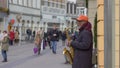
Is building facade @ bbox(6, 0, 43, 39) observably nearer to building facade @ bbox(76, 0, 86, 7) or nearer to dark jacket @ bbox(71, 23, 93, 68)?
building facade @ bbox(76, 0, 86, 7)

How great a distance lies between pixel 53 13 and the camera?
75.4m

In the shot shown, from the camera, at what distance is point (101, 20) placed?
236 inches

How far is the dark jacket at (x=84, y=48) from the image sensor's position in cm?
686

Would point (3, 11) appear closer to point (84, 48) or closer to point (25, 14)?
point (25, 14)

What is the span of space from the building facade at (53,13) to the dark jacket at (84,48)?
62.9 m

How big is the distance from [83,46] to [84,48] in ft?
0.16

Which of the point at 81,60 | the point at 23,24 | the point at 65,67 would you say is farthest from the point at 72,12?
the point at 81,60

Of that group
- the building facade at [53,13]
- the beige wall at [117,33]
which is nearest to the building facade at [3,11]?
the building facade at [53,13]

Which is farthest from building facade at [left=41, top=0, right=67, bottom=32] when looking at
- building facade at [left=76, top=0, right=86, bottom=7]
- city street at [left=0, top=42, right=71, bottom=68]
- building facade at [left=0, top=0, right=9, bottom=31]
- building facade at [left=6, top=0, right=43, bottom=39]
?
building facade at [left=76, top=0, right=86, bottom=7]

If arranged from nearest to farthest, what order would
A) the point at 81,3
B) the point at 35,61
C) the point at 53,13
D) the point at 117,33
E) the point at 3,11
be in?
1. the point at 117,33
2. the point at 81,3
3. the point at 35,61
4. the point at 3,11
5. the point at 53,13

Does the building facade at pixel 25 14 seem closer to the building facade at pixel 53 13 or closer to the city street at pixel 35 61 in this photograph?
the building facade at pixel 53 13

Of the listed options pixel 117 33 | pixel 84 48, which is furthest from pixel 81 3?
pixel 117 33

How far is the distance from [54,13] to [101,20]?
70.1 metres

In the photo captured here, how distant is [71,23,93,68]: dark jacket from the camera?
686cm
